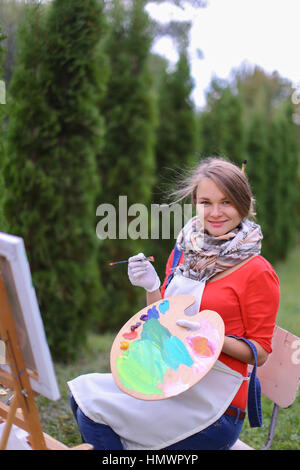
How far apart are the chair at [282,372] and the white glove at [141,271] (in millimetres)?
620

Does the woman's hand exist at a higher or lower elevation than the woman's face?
lower

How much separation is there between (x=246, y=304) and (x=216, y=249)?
9.6 inches

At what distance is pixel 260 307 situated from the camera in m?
1.69

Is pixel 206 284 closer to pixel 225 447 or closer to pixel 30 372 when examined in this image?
pixel 225 447

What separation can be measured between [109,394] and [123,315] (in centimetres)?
352

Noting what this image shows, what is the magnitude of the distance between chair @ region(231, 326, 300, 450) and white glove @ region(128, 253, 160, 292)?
2.03ft

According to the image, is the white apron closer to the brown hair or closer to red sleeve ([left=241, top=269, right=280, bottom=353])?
red sleeve ([left=241, top=269, right=280, bottom=353])

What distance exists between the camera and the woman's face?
1.84 metres

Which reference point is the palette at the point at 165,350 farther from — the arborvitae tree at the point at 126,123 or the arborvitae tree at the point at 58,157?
the arborvitae tree at the point at 126,123

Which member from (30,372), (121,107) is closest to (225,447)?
(30,372)

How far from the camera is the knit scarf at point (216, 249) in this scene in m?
1.77

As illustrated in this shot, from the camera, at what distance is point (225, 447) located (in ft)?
5.60

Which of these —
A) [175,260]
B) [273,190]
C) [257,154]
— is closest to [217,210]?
[175,260]

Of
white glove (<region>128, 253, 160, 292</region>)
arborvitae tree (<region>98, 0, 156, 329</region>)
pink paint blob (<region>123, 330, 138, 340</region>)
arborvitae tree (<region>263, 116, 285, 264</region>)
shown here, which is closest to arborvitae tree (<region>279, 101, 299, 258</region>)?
arborvitae tree (<region>263, 116, 285, 264</region>)
